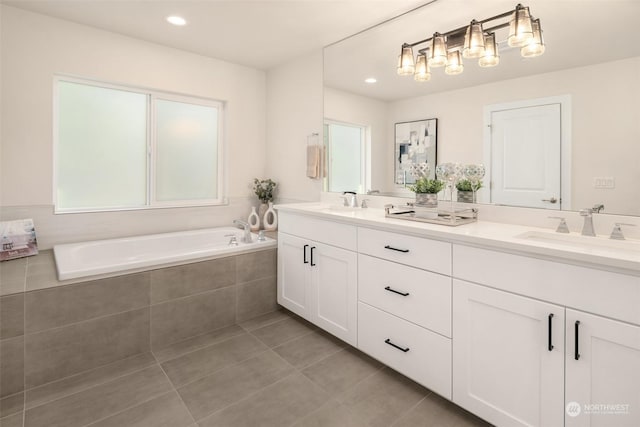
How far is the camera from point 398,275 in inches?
73.2

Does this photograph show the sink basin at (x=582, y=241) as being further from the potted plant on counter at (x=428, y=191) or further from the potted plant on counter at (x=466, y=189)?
the potted plant on counter at (x=428, y=191)

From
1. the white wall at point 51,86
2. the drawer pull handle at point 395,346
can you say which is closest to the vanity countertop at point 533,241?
the drawer pull handle at point 395,346

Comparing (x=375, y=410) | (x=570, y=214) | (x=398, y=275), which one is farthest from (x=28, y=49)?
(x=570, y=214)

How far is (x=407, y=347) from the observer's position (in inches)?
72.1

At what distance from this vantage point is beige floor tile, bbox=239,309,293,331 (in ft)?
8.71

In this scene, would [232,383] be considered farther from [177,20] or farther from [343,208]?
[177,20]

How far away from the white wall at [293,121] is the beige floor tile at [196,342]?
1428 mm

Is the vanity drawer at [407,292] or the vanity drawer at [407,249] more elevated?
the vanity drawer at [407,249]

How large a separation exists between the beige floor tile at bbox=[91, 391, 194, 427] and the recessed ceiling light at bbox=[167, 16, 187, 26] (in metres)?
2.60

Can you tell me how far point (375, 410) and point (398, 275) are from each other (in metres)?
0.70

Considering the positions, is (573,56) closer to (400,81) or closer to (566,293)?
(400,81)

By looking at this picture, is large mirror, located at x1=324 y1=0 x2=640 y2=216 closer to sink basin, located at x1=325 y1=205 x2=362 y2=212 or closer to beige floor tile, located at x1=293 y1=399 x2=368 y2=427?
sink basin, located at x1=325 y1=205 x2=362 y2=212

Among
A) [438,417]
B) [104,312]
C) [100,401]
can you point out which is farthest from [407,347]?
[104,312]

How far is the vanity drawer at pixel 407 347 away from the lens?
1.67 meters
